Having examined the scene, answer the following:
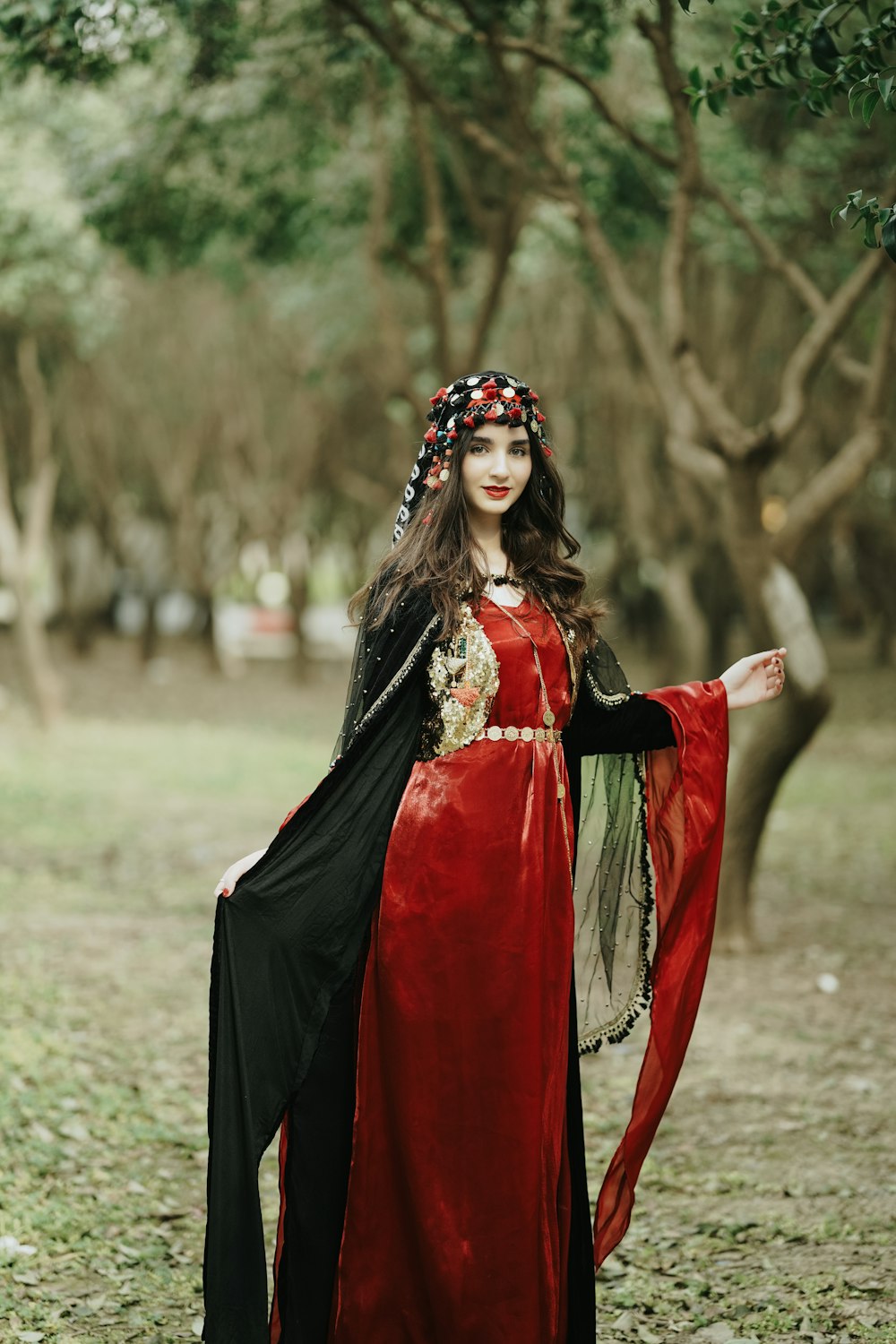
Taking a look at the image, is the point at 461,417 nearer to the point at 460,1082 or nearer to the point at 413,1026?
the point at 413,1026

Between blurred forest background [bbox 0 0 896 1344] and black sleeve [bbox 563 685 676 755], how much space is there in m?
1.25

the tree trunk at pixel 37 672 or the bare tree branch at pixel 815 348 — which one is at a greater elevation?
the bare tree branch at pixel 815 348

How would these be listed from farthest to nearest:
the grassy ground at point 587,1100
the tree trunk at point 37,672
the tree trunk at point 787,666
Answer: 1. the tree trunk at point 37,672
2. the tree trunk at point 787,666
3. the grassy ground at point 587,1100

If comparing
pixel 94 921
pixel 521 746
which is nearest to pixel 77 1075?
pixel 94 921

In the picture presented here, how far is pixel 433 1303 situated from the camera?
348cm

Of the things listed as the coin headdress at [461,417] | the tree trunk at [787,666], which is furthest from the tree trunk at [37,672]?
the coin headdress at [461,417]

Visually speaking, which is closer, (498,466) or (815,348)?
(498,466)

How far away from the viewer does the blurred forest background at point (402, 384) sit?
529cm

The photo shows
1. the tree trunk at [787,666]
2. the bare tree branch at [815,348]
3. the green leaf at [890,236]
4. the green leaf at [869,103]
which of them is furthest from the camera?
the tree trunk at [787,666]

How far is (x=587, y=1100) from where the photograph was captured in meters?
6.03

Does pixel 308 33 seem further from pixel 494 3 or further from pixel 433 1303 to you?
pixel 433 1303

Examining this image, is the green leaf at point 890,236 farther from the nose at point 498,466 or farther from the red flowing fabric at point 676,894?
the red flowing fabric at point 676,894

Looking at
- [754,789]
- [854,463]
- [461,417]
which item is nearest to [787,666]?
[754,789]

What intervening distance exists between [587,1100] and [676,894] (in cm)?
242
